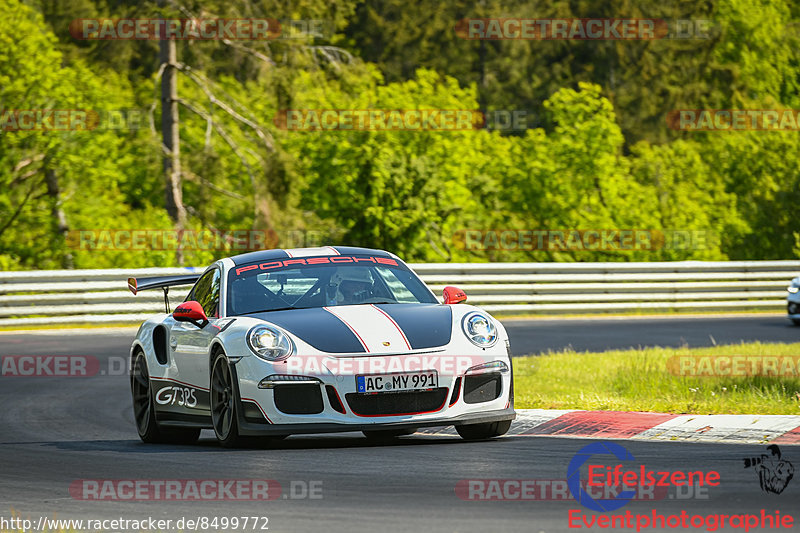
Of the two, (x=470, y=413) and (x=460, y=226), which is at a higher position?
(x=470, y=413)

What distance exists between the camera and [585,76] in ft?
208

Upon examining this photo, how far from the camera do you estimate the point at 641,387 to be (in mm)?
11672

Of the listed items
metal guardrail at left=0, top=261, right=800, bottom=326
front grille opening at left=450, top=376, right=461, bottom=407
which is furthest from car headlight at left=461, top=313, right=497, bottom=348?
metal guardrail at left=0, top=261, right=800, bottom=326

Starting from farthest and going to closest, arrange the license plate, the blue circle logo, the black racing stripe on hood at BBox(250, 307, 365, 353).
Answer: the black racing stripe on hood at BBox(250, 307, 365, 353)
the license plate
the blue circle logo

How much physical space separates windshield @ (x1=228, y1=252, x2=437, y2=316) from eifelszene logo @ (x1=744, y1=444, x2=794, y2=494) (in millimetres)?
2926

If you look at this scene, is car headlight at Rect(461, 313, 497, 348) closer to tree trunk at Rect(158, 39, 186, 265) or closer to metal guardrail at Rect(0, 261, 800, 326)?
metal guardrail at Rect(0, 261, 800, 326)

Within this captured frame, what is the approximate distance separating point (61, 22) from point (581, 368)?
3950cm

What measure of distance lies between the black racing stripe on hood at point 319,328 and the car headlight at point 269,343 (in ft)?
0.30

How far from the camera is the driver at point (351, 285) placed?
927cm

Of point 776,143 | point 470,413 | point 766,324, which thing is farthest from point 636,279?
point 470,413

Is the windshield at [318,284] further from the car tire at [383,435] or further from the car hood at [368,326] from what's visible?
the car tire at [383,435]

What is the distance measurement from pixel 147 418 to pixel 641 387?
449 cm

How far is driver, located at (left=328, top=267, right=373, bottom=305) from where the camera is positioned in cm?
927

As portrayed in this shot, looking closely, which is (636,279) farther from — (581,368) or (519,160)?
(519,160)
